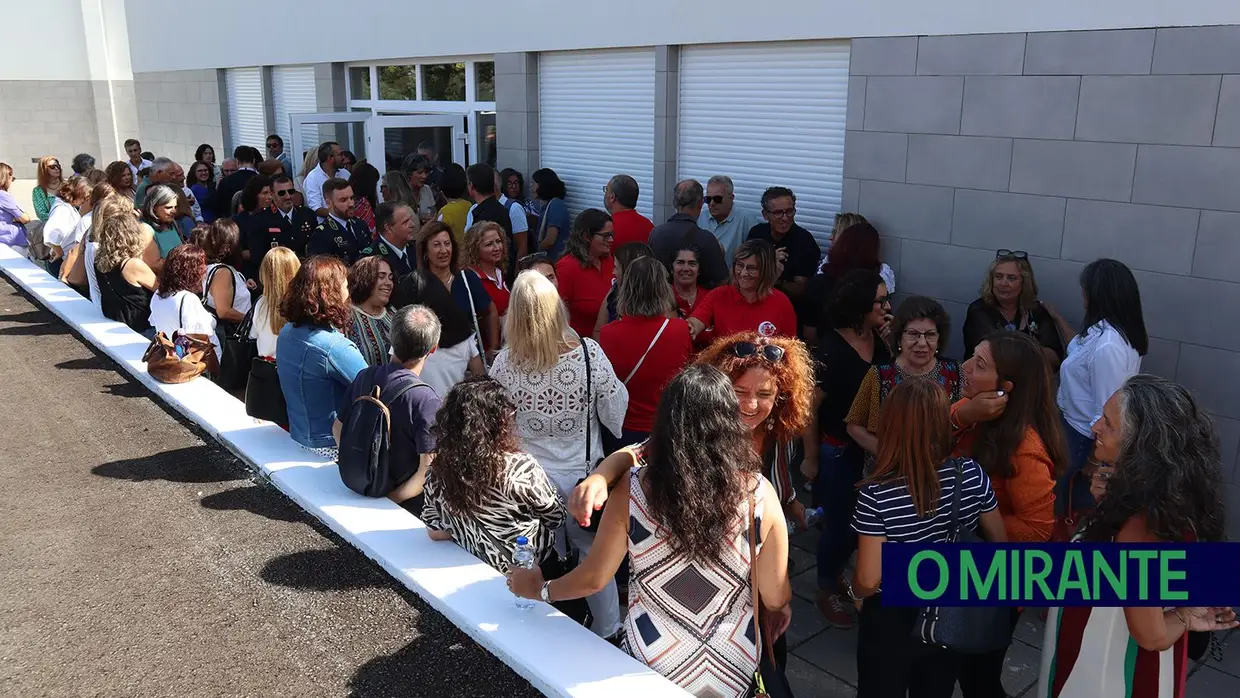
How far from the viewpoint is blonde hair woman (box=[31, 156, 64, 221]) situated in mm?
9625

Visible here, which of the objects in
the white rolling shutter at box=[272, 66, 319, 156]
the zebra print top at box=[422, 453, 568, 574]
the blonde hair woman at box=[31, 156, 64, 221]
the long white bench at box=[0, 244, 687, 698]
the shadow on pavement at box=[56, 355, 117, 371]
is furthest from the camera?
the white rolling shutter at box=[272, 66, 319, 156]

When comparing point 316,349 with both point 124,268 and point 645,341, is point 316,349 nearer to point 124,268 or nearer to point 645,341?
point 645,341

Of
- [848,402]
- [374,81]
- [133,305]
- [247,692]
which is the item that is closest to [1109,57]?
[848,402]

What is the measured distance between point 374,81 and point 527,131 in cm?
361

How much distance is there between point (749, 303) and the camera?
212 inches

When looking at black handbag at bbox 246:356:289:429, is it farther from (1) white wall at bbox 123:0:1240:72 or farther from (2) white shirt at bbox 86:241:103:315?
(1) white wall at bbox 123:0:1240:72

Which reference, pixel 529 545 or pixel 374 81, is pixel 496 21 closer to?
pixel 374 81

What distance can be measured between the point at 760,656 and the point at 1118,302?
314 centimetres

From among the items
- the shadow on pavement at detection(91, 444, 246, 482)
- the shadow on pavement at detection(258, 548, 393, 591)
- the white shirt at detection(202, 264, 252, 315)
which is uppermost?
the white shirt at detection(202, 264, 252, 315)

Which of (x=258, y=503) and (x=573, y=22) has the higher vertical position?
(x=573, y=22)

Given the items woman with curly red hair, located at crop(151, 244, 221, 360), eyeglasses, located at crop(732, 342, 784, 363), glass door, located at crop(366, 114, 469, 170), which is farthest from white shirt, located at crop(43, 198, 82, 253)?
eyeglasses, located at crop(732, 342, 784, 363)

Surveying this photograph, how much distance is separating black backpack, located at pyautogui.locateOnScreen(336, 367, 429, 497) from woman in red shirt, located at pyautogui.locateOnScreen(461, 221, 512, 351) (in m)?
1.93

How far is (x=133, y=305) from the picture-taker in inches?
260

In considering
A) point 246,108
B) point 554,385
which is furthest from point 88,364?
point 246,108
